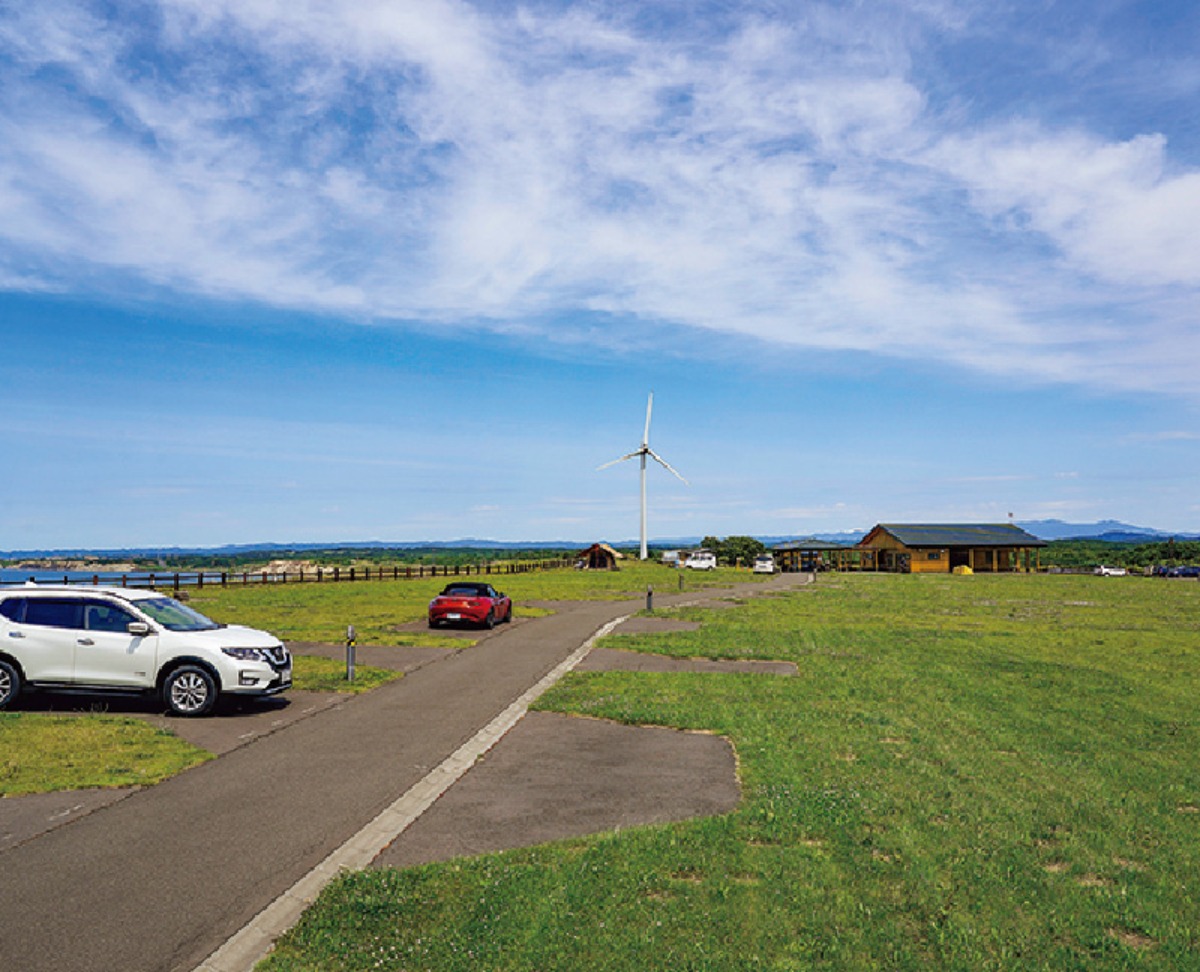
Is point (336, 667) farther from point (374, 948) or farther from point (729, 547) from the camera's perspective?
point (729, 547)

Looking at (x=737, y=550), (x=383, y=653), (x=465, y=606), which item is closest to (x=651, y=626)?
(x=465, y=606)

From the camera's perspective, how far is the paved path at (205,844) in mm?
5855

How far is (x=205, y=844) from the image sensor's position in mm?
7785

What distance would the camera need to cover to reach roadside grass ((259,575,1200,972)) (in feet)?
18.8

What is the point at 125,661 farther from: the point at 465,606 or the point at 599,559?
the point at 599,559

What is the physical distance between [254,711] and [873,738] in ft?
33.0

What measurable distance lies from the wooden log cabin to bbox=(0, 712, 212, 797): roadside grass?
88.2 m

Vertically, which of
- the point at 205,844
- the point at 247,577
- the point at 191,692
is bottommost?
the point at 205,844

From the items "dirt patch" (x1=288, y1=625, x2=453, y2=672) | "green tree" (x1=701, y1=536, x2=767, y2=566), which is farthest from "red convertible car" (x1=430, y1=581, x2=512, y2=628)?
"green tree" (x1=701, y1=536, x2=767, y2=566)

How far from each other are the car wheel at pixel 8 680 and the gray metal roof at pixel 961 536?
88266 mm

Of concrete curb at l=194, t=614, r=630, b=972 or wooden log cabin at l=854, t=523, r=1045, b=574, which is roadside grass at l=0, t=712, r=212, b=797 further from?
wooden log cabin at l=854, t=523, r=1045, b=574

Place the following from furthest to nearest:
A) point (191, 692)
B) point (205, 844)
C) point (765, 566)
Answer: point (765, 566), point (191, 692), point (205, 844)

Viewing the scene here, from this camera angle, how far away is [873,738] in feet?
39.9

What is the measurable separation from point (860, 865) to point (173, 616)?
12216 millimetres
